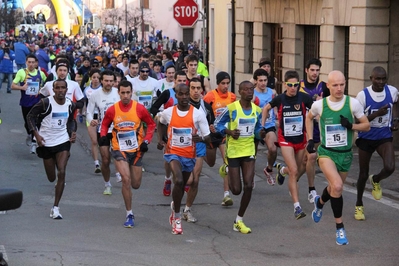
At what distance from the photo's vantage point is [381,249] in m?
9.27

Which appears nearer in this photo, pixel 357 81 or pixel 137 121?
pixel 137 121

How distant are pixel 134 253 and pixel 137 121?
7.22 feet

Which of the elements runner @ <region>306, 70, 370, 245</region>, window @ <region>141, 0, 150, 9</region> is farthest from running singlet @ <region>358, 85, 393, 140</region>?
window @ <region>141, 0, 150, 9</region>

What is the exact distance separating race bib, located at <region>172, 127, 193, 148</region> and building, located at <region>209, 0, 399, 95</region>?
8986 millimetres

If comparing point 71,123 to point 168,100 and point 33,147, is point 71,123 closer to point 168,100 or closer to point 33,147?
point 168,100

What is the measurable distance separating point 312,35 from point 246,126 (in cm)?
1289

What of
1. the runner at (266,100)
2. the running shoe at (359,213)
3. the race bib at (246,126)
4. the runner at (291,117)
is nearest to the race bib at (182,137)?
the race bib at (246,126)

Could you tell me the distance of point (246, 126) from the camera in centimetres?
1048

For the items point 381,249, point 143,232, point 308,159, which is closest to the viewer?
point 381,249

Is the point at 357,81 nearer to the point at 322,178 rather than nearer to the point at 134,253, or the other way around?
the point at 322,178

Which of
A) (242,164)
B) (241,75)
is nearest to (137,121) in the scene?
(242,164)

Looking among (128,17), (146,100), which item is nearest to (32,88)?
(146,100)

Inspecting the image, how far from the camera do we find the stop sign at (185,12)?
81.3ft

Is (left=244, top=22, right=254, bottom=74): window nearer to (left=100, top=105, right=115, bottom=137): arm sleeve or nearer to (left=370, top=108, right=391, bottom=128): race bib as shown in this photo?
(left=370, top=108, right=391, bottom=128): race bib
